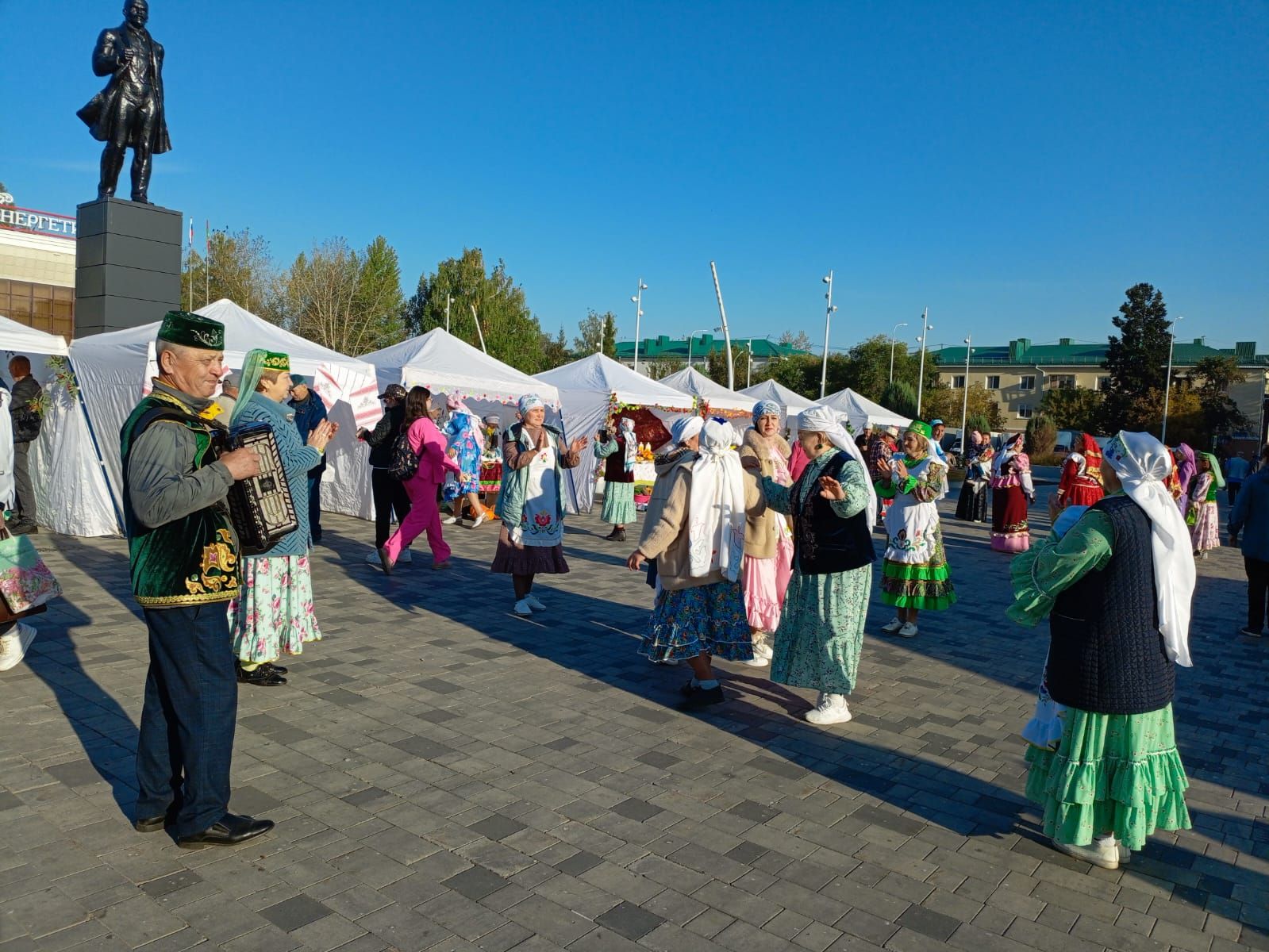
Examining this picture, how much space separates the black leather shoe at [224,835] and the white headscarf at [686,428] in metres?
3.28

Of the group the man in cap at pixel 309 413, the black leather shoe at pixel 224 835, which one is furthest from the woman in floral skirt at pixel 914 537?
the man in cap at pixel 309 413

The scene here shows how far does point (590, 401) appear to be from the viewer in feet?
52.2

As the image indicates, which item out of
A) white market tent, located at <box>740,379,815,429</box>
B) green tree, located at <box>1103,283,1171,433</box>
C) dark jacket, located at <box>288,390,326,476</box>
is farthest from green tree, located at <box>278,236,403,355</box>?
green tree, located at <box>1103,283,1171,433</box>

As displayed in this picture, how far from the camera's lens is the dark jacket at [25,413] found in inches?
414

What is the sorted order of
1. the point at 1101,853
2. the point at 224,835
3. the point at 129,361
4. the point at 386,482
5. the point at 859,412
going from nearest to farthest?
the point at 224,835 < the point at 1101,853 < the point at 386,482 < the point at 129,361 < the point at 859,412

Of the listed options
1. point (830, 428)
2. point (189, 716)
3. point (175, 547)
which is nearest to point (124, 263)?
point (175, 547)

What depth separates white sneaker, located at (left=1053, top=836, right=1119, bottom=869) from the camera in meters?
3.60

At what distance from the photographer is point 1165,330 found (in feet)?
180

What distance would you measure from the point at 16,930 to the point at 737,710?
12.2 ft

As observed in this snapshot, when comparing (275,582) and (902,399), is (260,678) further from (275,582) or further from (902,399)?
(902,399)

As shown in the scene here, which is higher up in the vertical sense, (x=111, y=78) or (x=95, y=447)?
(x=111, y=78)

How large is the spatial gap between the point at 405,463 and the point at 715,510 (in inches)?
191

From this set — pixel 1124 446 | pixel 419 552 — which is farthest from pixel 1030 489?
pixel 1124 446

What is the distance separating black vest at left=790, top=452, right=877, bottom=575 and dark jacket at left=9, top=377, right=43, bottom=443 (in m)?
9.92
